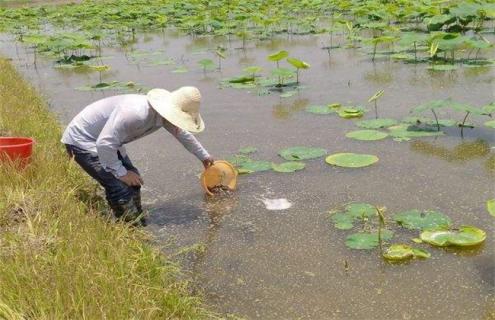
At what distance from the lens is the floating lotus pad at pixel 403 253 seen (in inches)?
121

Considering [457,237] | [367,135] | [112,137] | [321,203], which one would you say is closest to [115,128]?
[112,137]

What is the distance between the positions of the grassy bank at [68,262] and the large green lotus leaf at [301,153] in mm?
1660

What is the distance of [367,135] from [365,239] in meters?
1.94

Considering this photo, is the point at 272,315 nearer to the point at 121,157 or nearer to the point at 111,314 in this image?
the point at 111,314

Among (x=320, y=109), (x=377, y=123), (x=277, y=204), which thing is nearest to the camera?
(x=277, y=204)

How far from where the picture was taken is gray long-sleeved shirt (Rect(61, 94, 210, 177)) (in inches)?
133

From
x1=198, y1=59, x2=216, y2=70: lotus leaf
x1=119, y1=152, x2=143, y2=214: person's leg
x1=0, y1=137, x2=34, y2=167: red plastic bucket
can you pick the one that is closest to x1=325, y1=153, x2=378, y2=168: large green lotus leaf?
x1=119, y1=152, x2=143, y2=214: person's leg

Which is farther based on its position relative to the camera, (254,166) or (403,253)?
(254,166)

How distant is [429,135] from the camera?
4.99m

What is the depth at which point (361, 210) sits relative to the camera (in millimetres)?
3625

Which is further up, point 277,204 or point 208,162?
point 208,162

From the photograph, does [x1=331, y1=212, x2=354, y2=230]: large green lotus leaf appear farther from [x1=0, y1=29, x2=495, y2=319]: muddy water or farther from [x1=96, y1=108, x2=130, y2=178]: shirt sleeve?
[x1=96, y1=108, x2=130, y2=178]: shirt sleeve

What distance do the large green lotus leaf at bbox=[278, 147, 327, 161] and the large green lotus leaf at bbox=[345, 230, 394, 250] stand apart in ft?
4.69

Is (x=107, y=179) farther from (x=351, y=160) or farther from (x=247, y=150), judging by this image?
(x=351, y=160)
